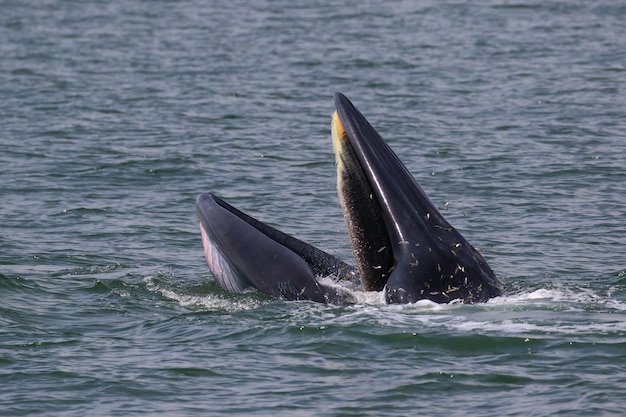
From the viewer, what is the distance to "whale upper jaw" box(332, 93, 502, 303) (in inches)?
438

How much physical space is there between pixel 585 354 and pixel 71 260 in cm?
725

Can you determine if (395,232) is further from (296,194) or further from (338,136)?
(296,194)

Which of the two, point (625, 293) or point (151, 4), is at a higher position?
point (151, 4)

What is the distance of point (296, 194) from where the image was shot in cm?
1972

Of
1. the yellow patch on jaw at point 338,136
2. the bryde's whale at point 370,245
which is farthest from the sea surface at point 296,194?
the yellow patch on jaw at point 338,136

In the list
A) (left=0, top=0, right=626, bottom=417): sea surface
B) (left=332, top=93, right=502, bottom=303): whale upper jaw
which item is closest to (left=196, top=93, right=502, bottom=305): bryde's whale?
(left=332, top=93, right=502, bottom=303): whale upper jaw

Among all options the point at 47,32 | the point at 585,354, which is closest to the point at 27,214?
the point at 585,354

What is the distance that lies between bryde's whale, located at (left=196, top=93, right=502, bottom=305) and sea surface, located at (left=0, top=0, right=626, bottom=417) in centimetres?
23

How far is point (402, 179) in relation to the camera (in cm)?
1150

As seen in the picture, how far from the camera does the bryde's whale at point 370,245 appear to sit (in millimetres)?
11148

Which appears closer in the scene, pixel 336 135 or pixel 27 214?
pixel 336 135

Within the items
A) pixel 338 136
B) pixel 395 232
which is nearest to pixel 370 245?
pixel 395 232

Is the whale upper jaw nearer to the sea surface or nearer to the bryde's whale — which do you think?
the bryde's whale

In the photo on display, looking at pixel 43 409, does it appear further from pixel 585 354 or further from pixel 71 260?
pixel 71 260
